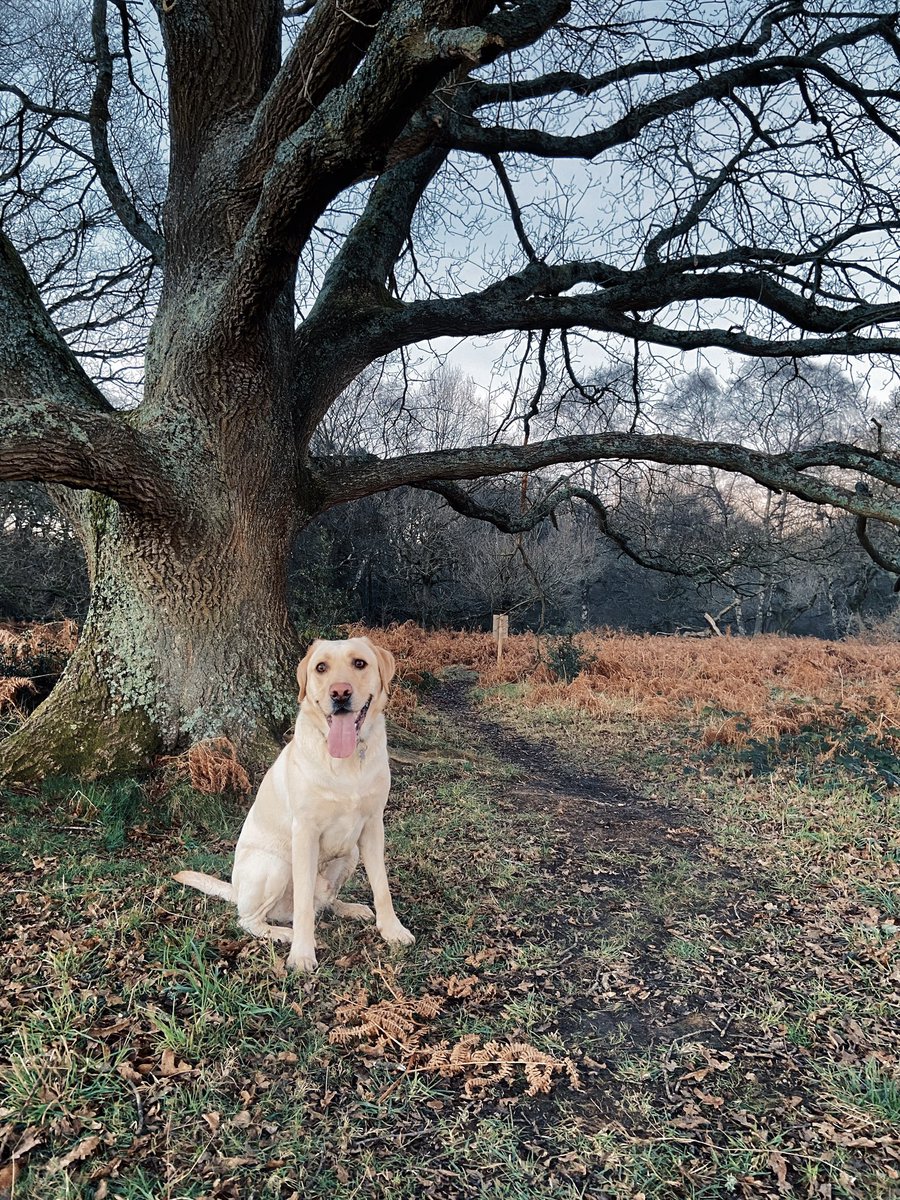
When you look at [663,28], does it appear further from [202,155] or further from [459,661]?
[459,661]

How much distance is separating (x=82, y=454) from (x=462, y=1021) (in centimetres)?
406

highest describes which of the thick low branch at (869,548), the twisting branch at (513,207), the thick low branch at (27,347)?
the twisting branch at (513,207)

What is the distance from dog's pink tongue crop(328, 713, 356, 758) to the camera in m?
2.97

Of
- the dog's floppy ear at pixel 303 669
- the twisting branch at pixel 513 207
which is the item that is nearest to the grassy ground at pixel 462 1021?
the dog's floppy ear at pixel 303 669

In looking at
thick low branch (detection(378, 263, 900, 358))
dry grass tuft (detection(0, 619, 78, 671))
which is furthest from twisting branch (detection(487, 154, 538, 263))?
dry grass tuft (detection(0, 619, 78, 671))

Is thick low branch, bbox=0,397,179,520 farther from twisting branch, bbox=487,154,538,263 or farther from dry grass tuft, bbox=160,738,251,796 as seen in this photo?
twisting branch, bbox=487,154,538,263

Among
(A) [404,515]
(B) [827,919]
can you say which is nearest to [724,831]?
(B) [827,919]

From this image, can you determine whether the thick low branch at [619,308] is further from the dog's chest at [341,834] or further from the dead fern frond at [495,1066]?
the dead fern frond at [495,1066]

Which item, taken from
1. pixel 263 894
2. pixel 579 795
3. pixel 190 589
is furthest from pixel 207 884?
pixel 579 795

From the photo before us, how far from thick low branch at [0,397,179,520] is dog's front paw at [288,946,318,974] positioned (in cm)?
329

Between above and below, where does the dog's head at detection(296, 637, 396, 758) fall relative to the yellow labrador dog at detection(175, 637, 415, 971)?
above

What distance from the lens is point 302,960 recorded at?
3.11 m

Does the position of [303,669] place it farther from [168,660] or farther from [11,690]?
[11,690]

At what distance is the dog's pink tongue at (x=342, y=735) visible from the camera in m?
2.97
